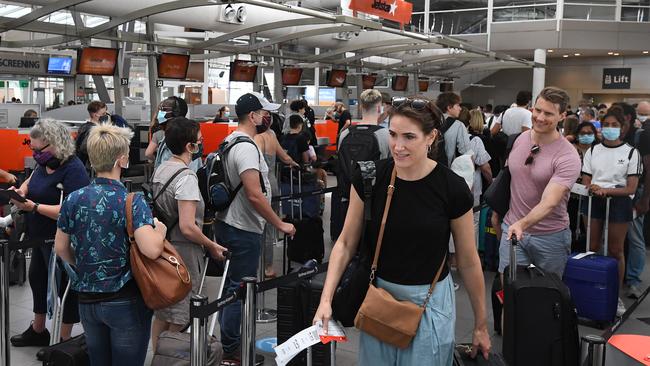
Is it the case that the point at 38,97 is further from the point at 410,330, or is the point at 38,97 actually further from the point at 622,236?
the point at 410,330

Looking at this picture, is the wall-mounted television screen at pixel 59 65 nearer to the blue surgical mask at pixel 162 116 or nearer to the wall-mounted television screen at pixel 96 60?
the wall-mounted television screen at pixel 96 60

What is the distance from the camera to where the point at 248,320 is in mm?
3371

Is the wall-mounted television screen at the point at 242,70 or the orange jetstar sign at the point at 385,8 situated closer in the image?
the orange jetstar sign at the point at 385,8

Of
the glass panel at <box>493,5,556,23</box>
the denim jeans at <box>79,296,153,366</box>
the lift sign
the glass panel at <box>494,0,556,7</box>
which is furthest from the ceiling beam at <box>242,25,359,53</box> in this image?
the lift sign

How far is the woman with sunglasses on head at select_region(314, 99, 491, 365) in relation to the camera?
98.8 inches

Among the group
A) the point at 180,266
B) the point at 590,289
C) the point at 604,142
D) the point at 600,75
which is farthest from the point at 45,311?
the point at 600,75

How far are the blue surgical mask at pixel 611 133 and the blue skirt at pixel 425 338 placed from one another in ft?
12.5

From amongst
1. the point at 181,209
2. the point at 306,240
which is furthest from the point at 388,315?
the point at 306,240

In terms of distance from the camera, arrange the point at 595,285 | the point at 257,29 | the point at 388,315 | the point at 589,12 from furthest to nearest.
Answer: the point at 589,12, the point at 257,29, the point at 595,285, the point at 388,315

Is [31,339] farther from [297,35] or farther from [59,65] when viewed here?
[59,65]

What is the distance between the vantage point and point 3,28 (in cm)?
920

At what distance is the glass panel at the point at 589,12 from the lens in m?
25.0

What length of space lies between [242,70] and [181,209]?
11491 mm

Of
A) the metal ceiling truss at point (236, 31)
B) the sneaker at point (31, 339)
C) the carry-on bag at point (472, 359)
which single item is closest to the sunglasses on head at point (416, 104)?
the carry-on bag at point (472, 359)
